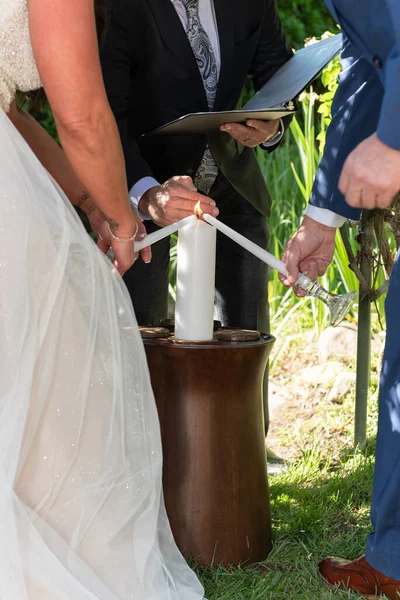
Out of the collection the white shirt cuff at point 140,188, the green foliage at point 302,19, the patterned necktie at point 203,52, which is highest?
the green foliage at point 302,19

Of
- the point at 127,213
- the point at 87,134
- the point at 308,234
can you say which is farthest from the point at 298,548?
the point at 87,134

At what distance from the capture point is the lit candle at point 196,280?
7.58ft

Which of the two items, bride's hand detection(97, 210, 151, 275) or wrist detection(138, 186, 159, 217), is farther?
wrist detection(138, 186, 159, 217)

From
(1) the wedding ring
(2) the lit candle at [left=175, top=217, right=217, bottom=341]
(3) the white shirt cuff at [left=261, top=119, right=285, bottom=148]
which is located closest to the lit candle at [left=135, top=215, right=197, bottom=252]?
(2) the lit candle at [left=175, top=217, right=217, bottom=341]

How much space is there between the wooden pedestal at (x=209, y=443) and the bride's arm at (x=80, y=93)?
51cm

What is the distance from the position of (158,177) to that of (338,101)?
73 centimetres

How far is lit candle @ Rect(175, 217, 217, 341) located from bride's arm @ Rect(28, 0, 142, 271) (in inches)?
13.1

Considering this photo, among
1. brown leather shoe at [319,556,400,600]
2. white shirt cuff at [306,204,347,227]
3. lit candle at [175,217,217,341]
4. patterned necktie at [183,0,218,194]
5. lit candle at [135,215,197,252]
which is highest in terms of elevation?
patterned necktie at [183,0,218,194]

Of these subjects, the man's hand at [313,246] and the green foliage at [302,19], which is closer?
the man's hand at [313,246]

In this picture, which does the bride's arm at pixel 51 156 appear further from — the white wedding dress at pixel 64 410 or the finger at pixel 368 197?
the finger at pixel 368 197

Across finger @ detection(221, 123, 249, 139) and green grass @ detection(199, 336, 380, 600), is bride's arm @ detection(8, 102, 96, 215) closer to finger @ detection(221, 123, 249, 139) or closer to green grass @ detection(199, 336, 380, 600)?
finger @ detection(221, 123, 249, 139)

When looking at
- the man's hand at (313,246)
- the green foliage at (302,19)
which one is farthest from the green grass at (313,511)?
the green foliage at (302,19)

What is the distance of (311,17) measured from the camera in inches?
233

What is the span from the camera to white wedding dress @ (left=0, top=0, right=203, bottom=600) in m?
1.82
